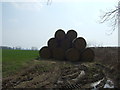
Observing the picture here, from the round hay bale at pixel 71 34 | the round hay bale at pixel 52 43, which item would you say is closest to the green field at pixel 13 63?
the round hay bale at pixel 52 43

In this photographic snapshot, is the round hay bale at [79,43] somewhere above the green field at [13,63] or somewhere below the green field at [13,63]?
above

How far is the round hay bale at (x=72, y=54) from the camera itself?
15867 millimetres

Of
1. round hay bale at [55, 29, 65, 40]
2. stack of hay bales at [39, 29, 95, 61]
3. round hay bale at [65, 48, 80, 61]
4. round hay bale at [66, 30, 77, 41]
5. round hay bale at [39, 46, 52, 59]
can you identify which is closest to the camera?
round hay bale at [65, 48, 80, 61]

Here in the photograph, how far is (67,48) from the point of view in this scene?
54.1 ft

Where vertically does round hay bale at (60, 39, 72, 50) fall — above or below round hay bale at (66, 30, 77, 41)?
below

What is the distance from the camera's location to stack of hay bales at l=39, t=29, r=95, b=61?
15984mm

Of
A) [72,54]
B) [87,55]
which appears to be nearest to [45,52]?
[72,54]

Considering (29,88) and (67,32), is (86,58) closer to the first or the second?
(67,32)

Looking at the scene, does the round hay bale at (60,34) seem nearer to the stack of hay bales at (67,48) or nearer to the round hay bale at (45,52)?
the stack of hay bales at (67,48)

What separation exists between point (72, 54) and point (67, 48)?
2.99 feet

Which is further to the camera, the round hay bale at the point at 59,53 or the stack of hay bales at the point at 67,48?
the round hay bale at the point at 59,53

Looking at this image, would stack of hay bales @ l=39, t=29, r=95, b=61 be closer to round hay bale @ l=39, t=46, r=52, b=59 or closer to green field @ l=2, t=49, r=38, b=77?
round hay bale @ l=39, t=46, r=52, b=59

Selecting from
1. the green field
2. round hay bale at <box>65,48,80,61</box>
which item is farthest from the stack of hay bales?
the green field

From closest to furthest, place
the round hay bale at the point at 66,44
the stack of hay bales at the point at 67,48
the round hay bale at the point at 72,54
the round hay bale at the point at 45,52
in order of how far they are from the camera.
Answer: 1. the round hay bale at the point at 72,54
2. the stack of hay bales at the point at 67,48
3. the round hay bale at the point at 66,44
4. the round hay bale at the point at 45,52
